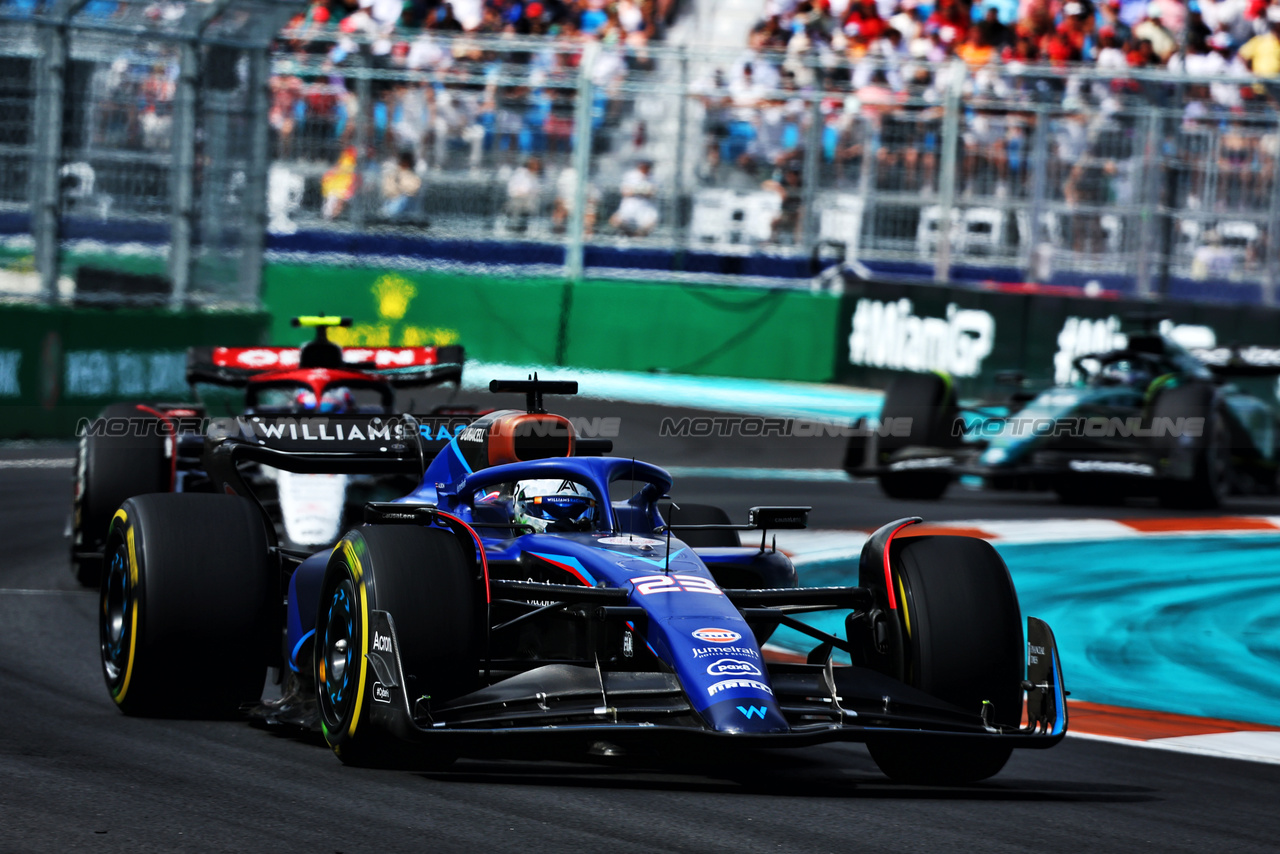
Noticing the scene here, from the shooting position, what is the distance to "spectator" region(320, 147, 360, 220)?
718 inches

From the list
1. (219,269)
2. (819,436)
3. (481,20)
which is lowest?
(819,436)

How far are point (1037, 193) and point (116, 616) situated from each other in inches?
477

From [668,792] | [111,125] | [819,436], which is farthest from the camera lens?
[819,436]

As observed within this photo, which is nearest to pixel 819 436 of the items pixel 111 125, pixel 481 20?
pixel 111 125

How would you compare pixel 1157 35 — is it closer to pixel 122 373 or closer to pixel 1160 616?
pixel 122 373

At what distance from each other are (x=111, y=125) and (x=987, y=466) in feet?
25.3

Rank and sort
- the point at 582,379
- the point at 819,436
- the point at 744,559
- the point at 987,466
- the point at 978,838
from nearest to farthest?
1. the point at 978,838
2. the point at 744,559
3. the point at 987,466
4. the point at 819,436
5. the point at 582,379

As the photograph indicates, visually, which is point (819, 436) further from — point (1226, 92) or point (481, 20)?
point (481, 20)

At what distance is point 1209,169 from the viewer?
54.0 ft

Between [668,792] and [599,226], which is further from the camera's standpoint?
[599,226]

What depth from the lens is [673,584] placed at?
5488 millimetres

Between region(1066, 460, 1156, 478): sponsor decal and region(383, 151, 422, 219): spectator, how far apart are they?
7.67 meters

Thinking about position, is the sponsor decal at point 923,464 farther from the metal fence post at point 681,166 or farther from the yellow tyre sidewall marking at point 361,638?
the yellow tyre sidewall marking at point 361,638

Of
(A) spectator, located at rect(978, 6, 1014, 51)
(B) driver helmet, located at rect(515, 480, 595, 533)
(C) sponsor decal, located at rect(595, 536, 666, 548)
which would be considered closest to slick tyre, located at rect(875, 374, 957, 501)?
(B) driver helmet, located at rect(515, 480, 595, 533)
